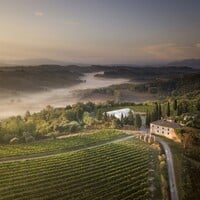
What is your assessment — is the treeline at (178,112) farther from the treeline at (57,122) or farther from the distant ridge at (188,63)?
the distant ridge at (188,63)

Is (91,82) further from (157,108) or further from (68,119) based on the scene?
(157,108)

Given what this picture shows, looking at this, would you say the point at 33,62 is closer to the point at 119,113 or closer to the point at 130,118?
the point at 119,113

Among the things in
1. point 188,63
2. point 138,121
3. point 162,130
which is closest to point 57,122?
point 138,121

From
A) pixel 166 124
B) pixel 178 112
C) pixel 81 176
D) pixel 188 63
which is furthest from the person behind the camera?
pixel 188 63

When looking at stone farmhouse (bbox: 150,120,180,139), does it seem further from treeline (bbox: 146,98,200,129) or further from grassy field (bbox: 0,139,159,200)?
grassy field (bbox: 0,139,159,200)

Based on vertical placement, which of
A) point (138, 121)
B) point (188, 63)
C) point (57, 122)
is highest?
point (188, 63)

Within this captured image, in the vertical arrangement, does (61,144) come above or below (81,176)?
above

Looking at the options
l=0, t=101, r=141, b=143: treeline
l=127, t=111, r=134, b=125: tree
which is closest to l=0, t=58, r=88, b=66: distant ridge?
l=0, t=101, r=141, b=143: treeline
